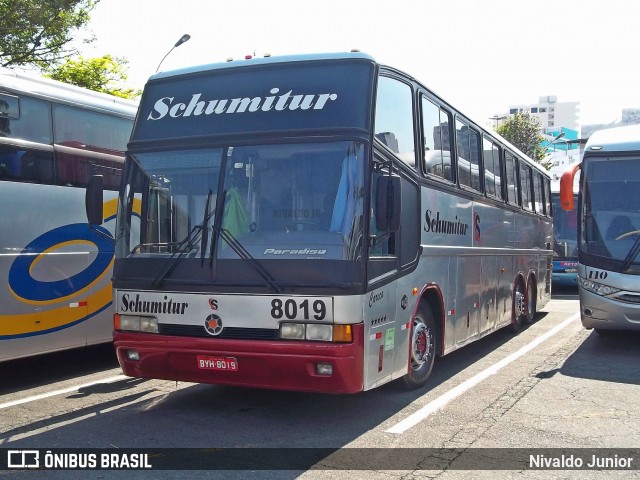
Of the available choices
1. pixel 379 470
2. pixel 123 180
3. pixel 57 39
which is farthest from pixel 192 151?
pixel 57 39

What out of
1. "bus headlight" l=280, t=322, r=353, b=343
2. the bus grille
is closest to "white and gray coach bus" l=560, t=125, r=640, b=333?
"bus headlight" l=280, t=322, r=353, b=343

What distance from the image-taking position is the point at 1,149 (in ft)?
26.3

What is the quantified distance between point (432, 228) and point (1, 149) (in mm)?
4790

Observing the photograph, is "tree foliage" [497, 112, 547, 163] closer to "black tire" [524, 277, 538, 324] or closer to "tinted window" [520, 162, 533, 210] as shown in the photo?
"tinted window" [520, 162, 533, 210]

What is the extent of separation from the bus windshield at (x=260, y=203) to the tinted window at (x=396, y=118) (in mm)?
641

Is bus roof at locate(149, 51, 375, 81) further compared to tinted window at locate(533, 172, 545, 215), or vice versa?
tinted window at locate(533, 172, 545, 215)

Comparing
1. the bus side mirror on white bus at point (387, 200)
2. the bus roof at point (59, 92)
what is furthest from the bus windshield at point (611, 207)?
the bus roof at point (59, 92)

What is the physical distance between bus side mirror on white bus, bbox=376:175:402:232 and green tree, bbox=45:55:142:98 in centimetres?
2260

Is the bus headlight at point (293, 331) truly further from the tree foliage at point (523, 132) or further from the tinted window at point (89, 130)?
the tree foliage at point (523, 132)

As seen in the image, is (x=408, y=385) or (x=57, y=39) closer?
(x=408, y=385)

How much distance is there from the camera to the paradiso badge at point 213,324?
6410 mm

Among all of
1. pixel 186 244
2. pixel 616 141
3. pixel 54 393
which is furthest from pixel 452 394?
pixel 616 141

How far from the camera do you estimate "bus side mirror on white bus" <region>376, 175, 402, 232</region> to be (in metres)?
6.34

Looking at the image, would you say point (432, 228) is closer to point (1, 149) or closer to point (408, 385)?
point (408, 385)
